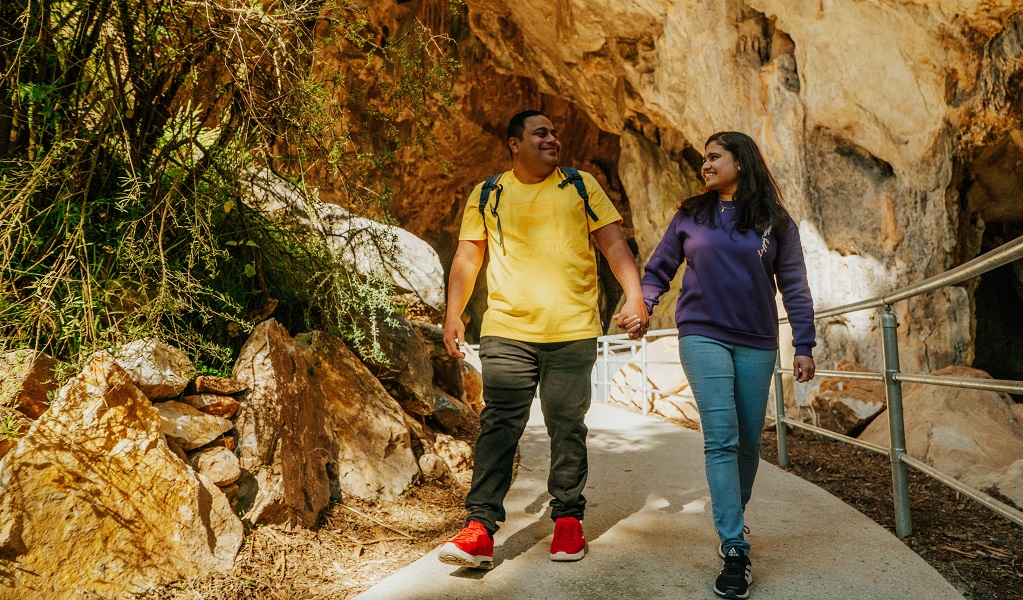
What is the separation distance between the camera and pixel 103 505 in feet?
7.06

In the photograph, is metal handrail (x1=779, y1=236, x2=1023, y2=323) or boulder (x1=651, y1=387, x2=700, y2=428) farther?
boulder (x1=651, y1=387, x2=700, y2=428)

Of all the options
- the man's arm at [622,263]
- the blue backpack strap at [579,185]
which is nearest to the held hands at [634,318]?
the man's arm at [622,263]

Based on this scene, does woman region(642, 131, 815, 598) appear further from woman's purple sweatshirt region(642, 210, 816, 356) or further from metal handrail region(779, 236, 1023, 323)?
metal handrail region(779, 236, 1023, 323)

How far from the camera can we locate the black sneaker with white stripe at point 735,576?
2.14 metres

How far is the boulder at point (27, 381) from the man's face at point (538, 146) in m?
1.81

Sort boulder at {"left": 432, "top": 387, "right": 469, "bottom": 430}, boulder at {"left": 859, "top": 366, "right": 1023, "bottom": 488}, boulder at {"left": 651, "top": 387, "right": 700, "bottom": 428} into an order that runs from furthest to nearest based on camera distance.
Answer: boulder at {"left": 651, "top": 387, "right": 700, "bottom": 428}, boulder at {"left": 432, "top": 387, "right": 469, "bottom": 430}, boulder at {"left": 859, "top": 366, "right": 1023, "bottom": 488}

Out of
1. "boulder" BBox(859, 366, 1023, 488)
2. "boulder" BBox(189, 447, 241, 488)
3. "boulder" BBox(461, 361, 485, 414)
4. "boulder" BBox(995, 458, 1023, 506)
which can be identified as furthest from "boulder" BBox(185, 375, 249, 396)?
"boulder" BBox(461, 361, 485, 414)

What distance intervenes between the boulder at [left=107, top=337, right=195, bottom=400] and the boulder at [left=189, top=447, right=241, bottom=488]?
0.86 ft

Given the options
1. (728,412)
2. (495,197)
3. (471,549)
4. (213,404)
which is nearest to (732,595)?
(728,412)

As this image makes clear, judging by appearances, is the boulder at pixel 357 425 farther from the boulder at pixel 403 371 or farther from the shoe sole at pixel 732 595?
the shoe sole at pixel 732 595

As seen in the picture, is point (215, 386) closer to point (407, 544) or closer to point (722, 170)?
point (407, 544)

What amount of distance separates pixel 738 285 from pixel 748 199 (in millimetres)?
331

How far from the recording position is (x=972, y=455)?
404cm

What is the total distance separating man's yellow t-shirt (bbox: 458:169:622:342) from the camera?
2.59m
